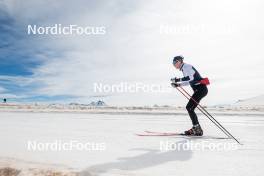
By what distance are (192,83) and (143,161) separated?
3895 millimetres

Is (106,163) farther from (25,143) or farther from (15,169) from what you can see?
(25,143)

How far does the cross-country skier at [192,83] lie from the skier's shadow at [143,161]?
246 cm

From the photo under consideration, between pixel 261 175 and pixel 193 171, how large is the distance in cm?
98

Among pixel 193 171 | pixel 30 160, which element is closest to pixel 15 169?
pixel 30 160

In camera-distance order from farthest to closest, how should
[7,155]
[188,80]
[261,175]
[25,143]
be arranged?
[188,80], [25,143], [7,155], [261,175]

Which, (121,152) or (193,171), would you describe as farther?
(121,152)

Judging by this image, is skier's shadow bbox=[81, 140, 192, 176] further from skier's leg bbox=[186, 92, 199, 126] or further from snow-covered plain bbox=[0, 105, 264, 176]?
skier's leg bbox=[186, 92, 199, 126]

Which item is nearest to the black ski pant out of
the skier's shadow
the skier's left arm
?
the skier's left arm

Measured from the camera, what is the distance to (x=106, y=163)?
533cm

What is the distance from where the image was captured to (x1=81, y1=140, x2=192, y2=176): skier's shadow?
16.1ft

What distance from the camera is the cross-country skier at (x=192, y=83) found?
8.62 metres

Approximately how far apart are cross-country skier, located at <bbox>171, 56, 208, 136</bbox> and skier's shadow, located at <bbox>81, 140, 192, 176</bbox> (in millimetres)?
2459

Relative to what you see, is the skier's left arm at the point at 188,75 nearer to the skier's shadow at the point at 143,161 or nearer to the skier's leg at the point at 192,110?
the skier's leg at the point at 192,110

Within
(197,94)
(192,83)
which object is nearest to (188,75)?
(192,83)
